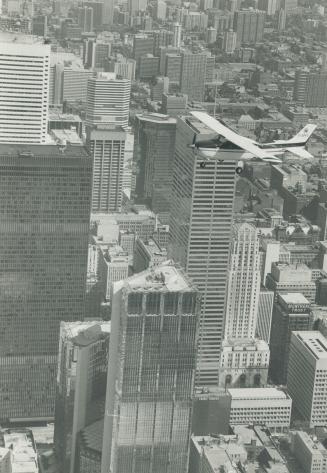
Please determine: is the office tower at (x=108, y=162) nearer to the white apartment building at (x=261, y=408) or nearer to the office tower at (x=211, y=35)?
the office tower at (x=211, y=35)

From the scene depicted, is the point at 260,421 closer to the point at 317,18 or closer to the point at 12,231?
the point at 12,231

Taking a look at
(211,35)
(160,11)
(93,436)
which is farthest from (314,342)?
(160,11)

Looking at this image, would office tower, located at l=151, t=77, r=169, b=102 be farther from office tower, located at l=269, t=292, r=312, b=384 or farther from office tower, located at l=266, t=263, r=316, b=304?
office tower, located at l=269, t=292, r=312, b=384

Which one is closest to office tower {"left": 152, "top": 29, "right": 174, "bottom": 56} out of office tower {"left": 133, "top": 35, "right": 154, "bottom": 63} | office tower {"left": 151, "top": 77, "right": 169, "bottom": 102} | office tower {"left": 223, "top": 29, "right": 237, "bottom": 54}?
office tower {"left": 133, "top": 35, "right": 154, "bottom": 63}

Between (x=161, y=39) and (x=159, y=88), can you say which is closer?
(x=159, y=88)

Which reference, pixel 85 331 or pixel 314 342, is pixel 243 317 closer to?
pixel 314 342
